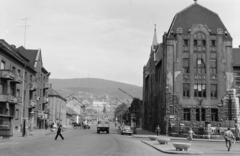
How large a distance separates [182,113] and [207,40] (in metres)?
12.3

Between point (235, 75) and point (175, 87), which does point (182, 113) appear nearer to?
point (175, 87)

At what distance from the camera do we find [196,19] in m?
54.8

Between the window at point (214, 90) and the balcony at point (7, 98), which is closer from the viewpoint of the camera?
the balcony at point (7, 98)

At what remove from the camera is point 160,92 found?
57.1m

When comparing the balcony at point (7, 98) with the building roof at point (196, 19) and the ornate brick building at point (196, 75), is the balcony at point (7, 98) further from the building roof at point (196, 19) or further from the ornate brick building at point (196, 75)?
the building roof at point (196, 19)

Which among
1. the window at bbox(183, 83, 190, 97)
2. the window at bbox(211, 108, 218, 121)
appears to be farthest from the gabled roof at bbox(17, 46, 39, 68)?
the window at bbox(211, 108, 218, 121)

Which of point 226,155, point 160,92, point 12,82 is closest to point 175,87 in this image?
Result: point 160,92

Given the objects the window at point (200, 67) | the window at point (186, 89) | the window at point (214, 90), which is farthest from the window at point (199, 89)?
the window at point (200, 67)

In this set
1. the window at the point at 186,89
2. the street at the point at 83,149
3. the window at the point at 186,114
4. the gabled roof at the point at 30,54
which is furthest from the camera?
the gabled roof at the point at 30,54

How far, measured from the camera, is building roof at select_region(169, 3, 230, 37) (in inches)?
2122

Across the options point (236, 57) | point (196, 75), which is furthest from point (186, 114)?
point (236, 57)

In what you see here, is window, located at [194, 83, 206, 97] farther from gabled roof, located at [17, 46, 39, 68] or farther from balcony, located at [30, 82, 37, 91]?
gabled roof, located at [17, 46, 39, 68]

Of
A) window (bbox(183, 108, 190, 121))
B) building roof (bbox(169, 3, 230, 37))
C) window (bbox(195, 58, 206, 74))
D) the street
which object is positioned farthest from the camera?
building roof (bbox(169, 3, 230, 37))

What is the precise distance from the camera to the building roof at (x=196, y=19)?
53.9 metres
